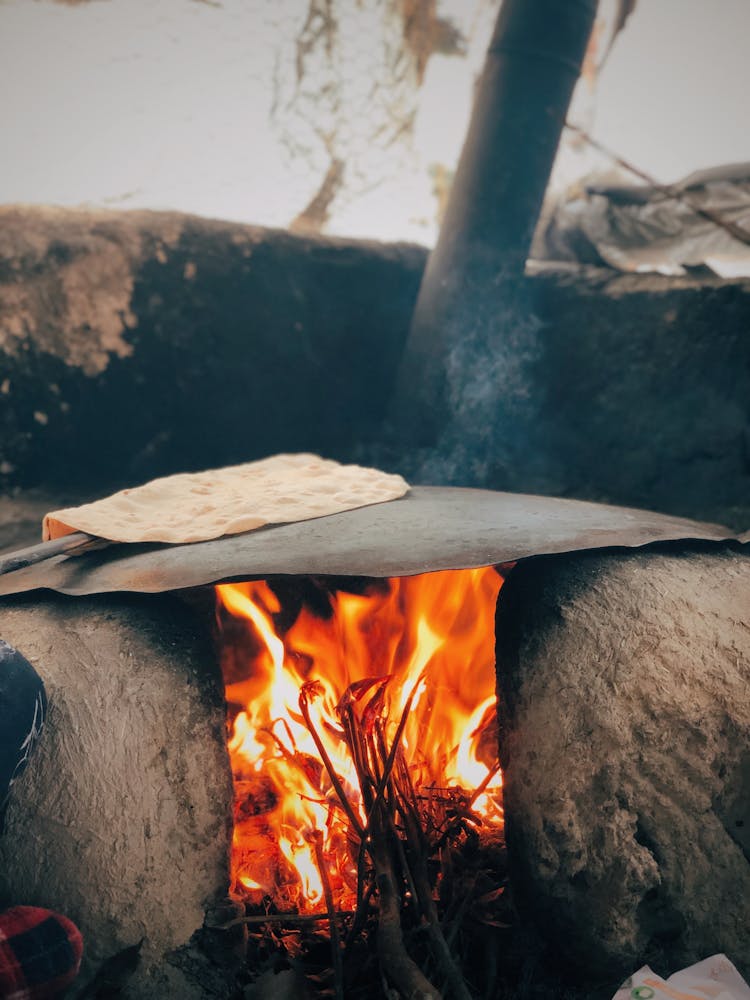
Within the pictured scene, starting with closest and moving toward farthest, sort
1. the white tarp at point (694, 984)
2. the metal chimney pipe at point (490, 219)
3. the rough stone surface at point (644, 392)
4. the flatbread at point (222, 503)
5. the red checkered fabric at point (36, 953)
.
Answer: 1. the red checkered fabric at point (36, 953)
2. the white tarp at point (694, 984)
3. the flatbread at point (222, 503)
4. the rough stone surface at point (644, 392)
5. the metal chimney pipe at point (490, 219)

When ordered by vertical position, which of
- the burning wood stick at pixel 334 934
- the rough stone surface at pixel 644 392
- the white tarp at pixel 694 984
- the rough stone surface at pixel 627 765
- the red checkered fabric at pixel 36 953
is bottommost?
the burning wood stick at pixel 334 934

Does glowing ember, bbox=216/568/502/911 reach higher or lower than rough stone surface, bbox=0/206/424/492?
lower

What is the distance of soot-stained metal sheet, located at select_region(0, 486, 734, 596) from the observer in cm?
144

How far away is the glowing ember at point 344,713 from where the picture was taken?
5.02 ft

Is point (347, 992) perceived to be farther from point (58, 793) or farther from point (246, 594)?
point (246, 594)

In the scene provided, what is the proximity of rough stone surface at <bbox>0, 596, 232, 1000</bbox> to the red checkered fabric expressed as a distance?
2.3 inches

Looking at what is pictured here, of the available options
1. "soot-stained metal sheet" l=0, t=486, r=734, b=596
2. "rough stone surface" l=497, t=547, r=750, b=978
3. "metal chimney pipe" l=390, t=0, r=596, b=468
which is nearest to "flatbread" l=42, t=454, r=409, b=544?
"soot-stained metal sheet" l=0, t=486, r=734, b=596

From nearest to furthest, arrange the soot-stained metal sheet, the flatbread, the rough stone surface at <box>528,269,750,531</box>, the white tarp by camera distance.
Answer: the white tarp → the soot-stained metal sheet → the flatbread → the rough stone surface at <box>528,269,750,531</box>

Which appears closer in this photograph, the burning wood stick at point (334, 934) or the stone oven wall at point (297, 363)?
the burning wood stick at point (334, 934)

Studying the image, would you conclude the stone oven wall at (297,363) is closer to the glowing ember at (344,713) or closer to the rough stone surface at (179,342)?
the rough stone surface at (179,342)

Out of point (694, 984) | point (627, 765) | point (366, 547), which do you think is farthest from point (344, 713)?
point (694, 984)

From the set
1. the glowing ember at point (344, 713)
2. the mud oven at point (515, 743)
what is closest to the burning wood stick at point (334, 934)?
the glowing ember at point (344, 713)

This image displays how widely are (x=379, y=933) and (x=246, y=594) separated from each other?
0.91 meters

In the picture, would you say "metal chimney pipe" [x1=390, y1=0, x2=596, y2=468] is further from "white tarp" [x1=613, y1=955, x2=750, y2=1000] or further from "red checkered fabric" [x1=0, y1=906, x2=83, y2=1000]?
"red checkered fabric" [x1=0, y1=906, x2=83, y2=1000]
